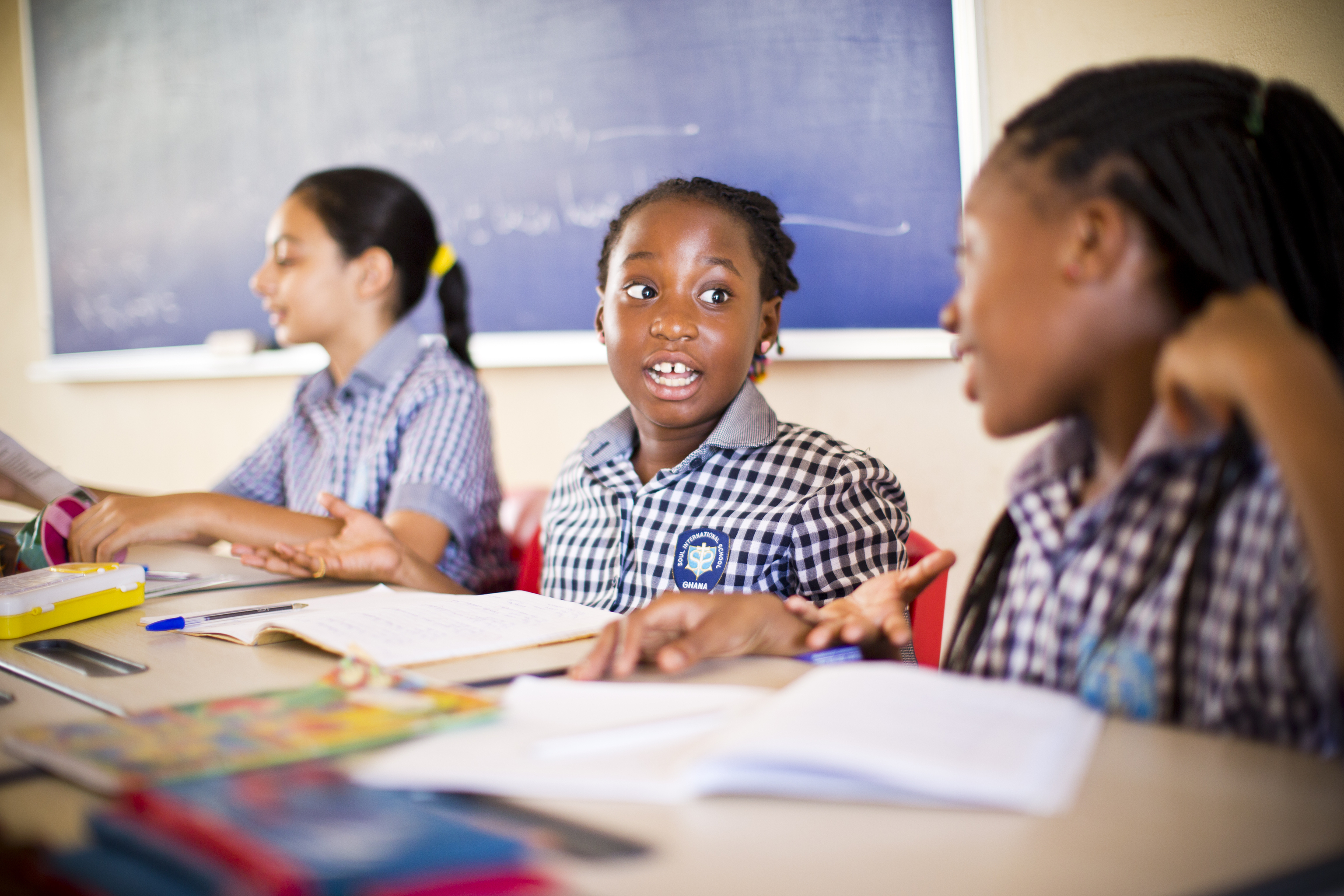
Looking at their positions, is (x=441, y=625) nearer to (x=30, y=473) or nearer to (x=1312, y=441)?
(x=1312, y=441)

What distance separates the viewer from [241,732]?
1.96ft

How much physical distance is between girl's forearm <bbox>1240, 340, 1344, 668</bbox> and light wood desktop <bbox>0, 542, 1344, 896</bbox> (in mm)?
88

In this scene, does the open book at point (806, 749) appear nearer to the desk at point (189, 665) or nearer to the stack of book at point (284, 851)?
the stack of book at point (284, 851)

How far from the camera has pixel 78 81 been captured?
330 centimetres

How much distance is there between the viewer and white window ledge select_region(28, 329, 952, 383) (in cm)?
175

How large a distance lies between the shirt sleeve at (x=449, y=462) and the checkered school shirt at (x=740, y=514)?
20cm

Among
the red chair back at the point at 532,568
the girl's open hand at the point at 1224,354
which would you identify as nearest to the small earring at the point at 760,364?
the red chair back at the point at 532,568

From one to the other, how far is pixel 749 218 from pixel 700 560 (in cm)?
50

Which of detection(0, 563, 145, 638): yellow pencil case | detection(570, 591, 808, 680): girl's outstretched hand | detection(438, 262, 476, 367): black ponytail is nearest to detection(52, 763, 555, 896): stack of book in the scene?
detection(570, 591, 808, 680): girl's outstretched hand

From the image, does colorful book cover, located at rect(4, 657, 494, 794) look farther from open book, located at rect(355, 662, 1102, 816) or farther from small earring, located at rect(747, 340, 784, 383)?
small earring, located at rect(747, 340, 784, 383)

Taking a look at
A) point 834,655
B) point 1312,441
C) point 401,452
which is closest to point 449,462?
point 401,452

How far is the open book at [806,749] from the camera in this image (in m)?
0.50

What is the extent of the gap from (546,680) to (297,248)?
1.43 m

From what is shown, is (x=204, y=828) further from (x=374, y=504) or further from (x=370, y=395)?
(x=370, y=395)
